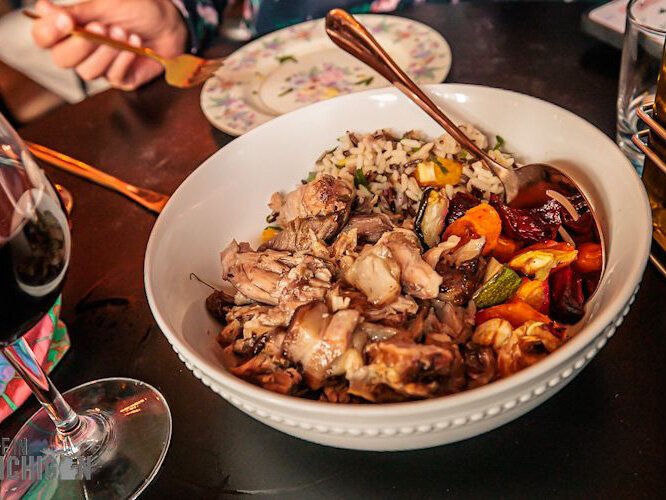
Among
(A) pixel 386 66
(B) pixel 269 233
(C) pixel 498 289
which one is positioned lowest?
(B) pixel 269 233

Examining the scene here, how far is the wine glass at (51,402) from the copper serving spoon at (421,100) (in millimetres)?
555

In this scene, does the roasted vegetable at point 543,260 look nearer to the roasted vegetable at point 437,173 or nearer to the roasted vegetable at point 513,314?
the roasted vegetable at point 513,314

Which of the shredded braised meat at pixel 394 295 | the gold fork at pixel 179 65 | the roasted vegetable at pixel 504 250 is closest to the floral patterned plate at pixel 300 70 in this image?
the gold fork at pixel 179 65

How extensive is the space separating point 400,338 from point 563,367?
0.61 ft

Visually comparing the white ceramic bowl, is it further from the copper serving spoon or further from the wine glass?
the wine glass

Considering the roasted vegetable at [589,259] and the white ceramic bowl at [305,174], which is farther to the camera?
the roasted vegetable at [589,259]

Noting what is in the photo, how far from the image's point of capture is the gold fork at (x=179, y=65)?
5.75 feet

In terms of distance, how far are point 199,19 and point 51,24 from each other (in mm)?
520

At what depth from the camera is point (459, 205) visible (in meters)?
1.05

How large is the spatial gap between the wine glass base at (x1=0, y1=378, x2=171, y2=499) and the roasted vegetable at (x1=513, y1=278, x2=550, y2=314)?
0.54 m

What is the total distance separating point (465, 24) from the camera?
1878 mm

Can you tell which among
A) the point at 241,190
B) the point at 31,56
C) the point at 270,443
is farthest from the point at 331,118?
the point at 31,56

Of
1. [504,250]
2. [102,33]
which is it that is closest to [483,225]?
[504,250]

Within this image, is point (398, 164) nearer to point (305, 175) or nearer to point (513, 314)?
point (305, 175)
